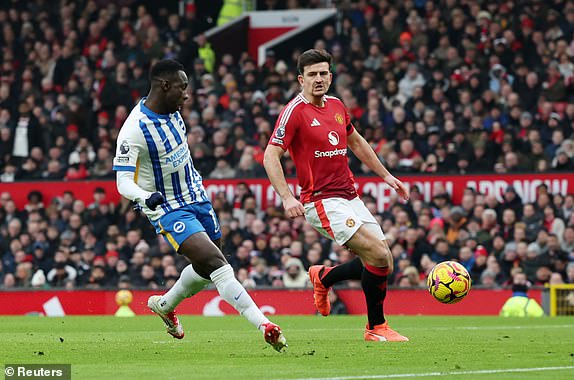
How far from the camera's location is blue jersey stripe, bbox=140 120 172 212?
1004cm

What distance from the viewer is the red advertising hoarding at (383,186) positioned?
2134 centimetres

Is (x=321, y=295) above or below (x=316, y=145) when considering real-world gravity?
below

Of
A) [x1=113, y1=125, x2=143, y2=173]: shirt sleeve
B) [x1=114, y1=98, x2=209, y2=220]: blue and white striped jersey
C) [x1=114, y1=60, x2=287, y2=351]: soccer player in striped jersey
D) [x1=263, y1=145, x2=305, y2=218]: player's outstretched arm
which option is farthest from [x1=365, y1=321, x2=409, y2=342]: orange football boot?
[x1=113, y1=125, x2=143, y2=173]: shirt sleeve

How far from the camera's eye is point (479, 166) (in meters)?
21.9

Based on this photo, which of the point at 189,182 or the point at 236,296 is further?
the point at 189,182

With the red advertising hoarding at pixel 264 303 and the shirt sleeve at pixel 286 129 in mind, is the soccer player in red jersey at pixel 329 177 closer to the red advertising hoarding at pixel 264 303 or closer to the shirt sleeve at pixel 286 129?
the shirt sleeve at pixel 286 129

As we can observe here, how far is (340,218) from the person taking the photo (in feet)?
36.1

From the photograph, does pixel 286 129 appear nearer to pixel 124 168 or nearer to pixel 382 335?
pixel 124 168

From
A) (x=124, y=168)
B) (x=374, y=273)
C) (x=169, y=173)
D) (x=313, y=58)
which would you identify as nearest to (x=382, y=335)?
(x=374, y=273)

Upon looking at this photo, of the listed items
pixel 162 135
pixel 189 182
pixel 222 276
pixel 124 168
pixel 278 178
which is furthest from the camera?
pixel 278 178

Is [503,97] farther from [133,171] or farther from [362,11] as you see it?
[133,171]

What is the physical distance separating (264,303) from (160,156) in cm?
1055

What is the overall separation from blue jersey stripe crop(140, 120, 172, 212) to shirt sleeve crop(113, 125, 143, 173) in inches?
3.0

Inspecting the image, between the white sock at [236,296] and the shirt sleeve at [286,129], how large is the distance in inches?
68.6
